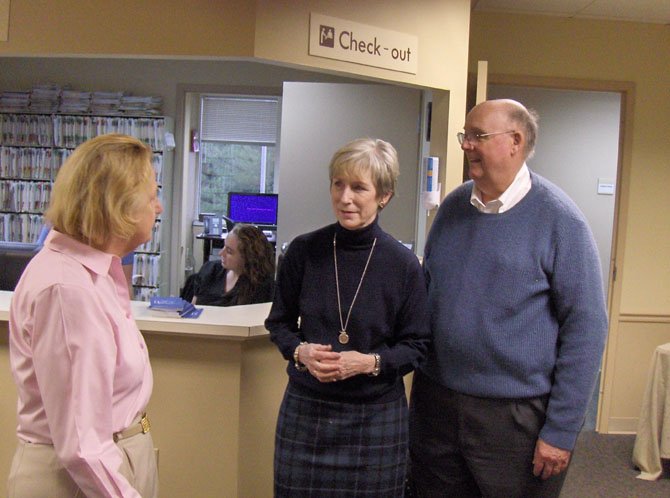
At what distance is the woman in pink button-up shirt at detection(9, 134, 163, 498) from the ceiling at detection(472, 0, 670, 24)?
3.09 metres

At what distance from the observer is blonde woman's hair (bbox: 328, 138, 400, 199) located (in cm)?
169

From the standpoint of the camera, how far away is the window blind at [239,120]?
25.0 ft

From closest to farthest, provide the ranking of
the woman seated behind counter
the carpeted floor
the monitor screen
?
the woman seated behind counter
the carpeted floor
the monitor screen

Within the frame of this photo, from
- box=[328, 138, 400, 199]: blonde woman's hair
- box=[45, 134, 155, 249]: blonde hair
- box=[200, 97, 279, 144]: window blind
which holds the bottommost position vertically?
box=[45, 134, 155, 249]: blonde hair

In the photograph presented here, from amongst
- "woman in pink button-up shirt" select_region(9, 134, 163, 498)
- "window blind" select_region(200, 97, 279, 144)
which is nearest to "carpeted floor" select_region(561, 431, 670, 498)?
"woman in pink button-up shirt" select_region(9, 134, 163, 498)

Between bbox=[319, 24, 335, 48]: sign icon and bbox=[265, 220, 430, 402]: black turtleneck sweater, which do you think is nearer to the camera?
bbox=[265, 220, 430, 402]: black turtleneck sweater

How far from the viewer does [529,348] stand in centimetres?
166

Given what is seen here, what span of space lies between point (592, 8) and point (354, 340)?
3025 millimetres

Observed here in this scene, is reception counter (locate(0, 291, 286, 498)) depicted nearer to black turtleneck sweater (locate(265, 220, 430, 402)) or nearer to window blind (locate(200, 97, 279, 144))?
black turtleneck sweater (locate(265, 220, 430, 402))

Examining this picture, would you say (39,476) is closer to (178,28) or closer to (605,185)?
(178,28)

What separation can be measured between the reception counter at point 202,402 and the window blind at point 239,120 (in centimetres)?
546

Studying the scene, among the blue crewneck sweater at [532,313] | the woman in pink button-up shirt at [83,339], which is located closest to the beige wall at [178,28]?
the blue crewneck sweater at [532,313]

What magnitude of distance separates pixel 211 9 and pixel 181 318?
1159 millimetres

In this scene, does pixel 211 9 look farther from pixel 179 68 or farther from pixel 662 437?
pixel 179 68
